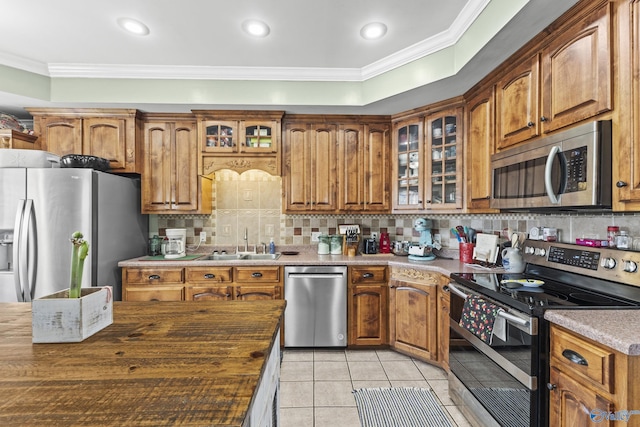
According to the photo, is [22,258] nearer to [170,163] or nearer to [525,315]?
[170,163]

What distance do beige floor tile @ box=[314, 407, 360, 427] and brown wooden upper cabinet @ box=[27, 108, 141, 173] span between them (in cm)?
288

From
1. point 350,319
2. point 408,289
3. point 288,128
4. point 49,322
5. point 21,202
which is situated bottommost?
point 350,319

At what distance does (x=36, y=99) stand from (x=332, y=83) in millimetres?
2784

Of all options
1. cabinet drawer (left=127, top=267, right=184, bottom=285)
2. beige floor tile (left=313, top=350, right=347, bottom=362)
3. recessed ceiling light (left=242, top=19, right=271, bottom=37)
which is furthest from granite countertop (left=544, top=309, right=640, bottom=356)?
cabinet drawer (left=127, top=267, right=184, bottom=285)

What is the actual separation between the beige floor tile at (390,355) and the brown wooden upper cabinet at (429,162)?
1.42 m

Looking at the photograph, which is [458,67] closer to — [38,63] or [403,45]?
[403,45]

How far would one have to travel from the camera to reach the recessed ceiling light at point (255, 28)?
7.44ft

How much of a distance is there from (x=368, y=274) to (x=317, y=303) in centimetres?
57

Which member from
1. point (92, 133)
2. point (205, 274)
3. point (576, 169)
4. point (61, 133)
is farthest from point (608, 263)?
point (61, 133)

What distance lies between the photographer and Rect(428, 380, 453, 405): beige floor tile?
89.8 inches

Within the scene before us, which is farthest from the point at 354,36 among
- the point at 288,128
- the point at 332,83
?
the point at 288,128

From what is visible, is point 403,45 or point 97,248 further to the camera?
point 97,248

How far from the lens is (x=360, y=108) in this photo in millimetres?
3146

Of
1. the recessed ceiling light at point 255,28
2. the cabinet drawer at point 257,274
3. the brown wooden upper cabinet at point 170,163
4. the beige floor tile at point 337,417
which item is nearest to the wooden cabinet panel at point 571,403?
the beige floor tile at point 337,417
